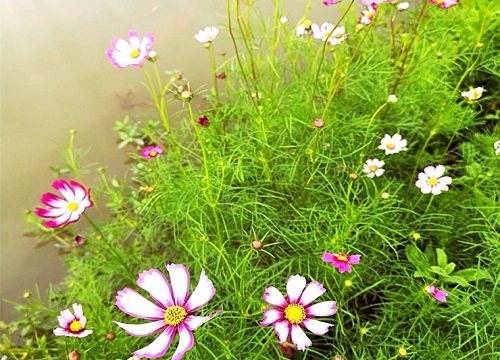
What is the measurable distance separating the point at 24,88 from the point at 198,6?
73cm

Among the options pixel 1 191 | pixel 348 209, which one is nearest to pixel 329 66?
pixel 348 209

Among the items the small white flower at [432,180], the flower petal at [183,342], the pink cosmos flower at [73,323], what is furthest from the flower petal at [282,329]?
the small white flower at [432,180]

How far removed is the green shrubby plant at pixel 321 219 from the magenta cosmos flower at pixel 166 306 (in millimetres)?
16

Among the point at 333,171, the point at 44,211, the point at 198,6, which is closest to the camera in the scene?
the point at 44,211

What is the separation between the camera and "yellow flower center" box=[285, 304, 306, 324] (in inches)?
22.1

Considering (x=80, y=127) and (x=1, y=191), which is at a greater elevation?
(x=80, y=127)

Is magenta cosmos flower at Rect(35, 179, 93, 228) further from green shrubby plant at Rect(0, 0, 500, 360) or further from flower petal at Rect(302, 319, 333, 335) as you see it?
flower petal at Rect(302, 319, 333, 335)

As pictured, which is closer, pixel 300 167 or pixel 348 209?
pixel 348 209

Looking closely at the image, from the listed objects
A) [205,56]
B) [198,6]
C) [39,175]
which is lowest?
[39,175]

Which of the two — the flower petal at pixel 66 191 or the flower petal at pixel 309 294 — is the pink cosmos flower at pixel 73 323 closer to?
the flower petal at pixel 66 191

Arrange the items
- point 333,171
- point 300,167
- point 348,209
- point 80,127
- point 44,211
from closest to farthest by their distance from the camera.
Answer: point 44,211
point 348,209
point 300,167
point 333,171
point 80,127

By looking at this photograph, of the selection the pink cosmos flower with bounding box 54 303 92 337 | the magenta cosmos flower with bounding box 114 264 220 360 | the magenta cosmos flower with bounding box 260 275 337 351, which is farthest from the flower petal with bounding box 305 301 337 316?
the pink cosmos flower with bounding box 54 303 92 337

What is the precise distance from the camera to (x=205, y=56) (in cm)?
163

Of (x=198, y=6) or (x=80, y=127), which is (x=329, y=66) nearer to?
(x=198, y=6)
